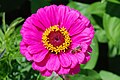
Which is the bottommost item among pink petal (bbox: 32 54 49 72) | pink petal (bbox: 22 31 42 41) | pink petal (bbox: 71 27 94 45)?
pink petal (bbox: 32 54 49 72)

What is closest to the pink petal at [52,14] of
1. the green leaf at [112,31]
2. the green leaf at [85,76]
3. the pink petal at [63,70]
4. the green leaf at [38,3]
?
the pink petal at [63,70]

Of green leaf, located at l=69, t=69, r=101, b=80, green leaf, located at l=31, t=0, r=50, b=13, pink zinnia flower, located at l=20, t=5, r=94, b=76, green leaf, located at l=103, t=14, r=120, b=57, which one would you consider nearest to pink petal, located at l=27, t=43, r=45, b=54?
pink zinnia flower, located at l=20, t=5, r=94, b=76

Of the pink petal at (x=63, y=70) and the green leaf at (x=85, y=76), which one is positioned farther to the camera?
the green leaf at (x=85, y=76)

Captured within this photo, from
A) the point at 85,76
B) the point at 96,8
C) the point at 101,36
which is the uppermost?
the point at 96,8

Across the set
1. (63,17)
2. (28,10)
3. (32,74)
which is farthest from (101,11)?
(63,17)

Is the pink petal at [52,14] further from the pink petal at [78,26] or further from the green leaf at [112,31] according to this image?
the green leaf at [112,31]

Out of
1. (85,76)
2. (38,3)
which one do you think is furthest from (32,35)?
(38,3)

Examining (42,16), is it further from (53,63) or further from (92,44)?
(92,44)

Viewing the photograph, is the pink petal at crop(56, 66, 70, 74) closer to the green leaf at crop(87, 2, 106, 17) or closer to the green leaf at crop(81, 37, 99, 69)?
the green leaf at crop(81, 37, 99, 69)
